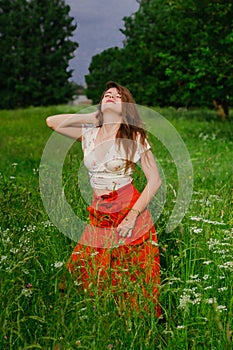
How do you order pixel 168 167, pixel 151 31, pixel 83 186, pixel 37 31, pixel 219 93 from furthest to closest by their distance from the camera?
pixel 37 31 → pixel 151 31 → pixel 219 93 → pixel 168 167 → pixel 83 186

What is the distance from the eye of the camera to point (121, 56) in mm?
48219

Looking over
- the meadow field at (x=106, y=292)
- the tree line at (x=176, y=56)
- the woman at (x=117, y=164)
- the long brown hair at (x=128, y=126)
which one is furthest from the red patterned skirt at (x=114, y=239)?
the tree line at (x=176, y=56)

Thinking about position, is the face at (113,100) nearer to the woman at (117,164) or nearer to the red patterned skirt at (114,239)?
the woman at (117,164)

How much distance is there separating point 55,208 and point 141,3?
33476mm

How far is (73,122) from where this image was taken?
4.73m

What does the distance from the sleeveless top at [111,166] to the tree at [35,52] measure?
151 ft

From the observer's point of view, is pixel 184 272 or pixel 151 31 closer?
pixel 184 272

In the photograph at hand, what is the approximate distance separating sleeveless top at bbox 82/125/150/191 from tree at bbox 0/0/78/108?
46.0 meters

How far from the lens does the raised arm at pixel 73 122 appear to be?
15.5 feet

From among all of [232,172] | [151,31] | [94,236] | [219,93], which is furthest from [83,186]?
[151,31]

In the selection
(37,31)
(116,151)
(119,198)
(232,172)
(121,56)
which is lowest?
(232,172)

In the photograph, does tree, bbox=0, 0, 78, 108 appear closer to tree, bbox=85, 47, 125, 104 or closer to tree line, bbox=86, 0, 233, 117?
tree, bbox=85, 47, 125, 104

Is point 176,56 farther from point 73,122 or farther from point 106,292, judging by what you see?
point 106,292

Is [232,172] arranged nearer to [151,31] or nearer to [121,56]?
[151,31]
